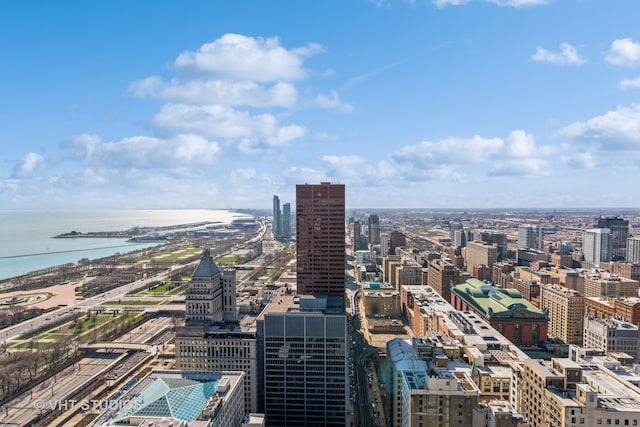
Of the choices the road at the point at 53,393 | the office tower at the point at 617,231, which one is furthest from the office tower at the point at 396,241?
the road at the point at 53,393

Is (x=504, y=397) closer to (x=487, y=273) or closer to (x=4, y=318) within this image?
(x=487, y=273)

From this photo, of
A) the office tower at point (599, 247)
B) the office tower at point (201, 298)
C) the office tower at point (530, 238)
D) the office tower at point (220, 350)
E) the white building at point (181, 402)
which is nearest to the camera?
the white building at point (181, 402)

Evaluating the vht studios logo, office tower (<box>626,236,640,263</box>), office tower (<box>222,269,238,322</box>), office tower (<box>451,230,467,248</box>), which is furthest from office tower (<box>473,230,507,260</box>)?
the vht studios logo

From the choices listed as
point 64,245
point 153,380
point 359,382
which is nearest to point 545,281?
point 359,382

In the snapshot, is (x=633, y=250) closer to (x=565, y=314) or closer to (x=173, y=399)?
(x=565, y=314)

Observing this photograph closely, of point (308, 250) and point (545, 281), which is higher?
point (308, 250)

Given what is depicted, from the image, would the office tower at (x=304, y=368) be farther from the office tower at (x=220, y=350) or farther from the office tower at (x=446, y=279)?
the office tower at (x=446, y=279)
